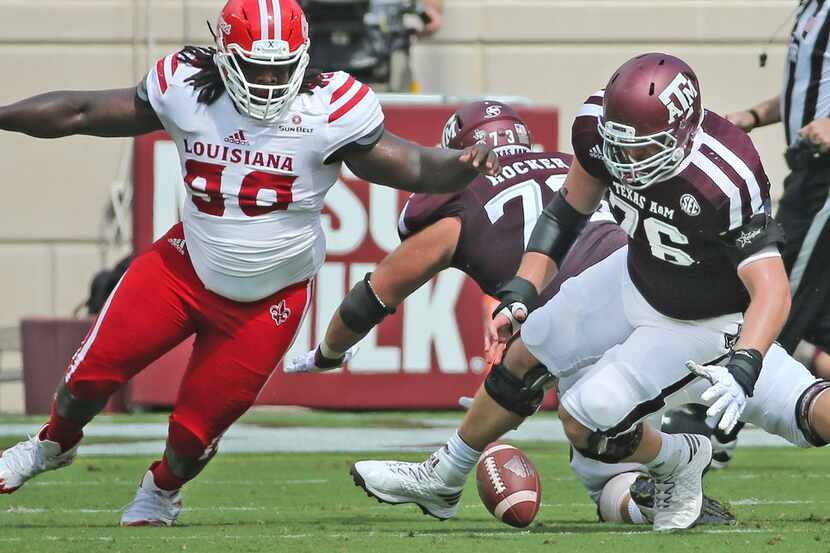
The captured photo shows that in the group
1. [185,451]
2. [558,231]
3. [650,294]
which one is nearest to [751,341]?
[650,294]

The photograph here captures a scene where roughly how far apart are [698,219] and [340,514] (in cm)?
178

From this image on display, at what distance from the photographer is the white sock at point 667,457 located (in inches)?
195

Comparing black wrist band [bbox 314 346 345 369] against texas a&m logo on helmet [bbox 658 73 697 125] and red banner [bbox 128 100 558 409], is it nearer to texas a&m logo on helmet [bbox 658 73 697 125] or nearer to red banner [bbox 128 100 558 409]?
texas a&m logo on helmet [bbox 658 73 697 125]

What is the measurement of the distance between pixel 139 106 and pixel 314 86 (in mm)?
543

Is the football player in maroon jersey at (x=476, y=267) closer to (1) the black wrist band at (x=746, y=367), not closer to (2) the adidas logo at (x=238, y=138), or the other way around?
(1) the black wrist band at (x=746, y=367)

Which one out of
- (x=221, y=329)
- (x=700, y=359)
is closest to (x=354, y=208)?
(x=221, y=329)

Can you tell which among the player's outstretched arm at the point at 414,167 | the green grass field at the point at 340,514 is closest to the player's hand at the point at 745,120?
the green grass field at the point at 340,514

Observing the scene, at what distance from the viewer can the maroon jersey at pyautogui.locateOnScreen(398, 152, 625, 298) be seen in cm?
580

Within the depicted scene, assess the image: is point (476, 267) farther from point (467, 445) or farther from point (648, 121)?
point (648, 121)

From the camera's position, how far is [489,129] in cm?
609

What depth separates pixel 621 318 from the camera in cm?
498

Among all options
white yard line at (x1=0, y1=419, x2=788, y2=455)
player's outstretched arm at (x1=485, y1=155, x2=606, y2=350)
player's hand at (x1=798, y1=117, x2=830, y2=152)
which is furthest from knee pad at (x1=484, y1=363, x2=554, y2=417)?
white yard line at (x1=0, y1=419, x2=788, y2=455)

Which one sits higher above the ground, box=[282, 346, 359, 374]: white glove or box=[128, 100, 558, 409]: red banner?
box=[282, 346, 359, 374]: white glove

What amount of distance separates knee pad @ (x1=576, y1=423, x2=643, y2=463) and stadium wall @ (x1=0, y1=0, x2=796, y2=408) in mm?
6904
